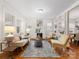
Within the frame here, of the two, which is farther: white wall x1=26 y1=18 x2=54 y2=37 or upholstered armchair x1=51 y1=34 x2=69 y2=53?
white wall x1=26 y1=18 x2=54 y2=37

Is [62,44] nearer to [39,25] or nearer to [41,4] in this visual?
[41,4]

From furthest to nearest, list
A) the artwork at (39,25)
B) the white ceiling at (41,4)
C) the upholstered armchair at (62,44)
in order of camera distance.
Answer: the artwork at (39,25) < the white ceiling at (41,4) < the upholstered armchair at (62,44)

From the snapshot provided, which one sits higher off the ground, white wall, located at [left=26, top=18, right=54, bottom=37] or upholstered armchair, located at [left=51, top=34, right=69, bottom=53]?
white wall, located at [left=26, top=18, right=54, bottom=37]

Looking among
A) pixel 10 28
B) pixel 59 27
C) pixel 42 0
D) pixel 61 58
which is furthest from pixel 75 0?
pixel 59 27

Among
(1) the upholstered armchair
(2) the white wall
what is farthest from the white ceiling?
(2) the white wall

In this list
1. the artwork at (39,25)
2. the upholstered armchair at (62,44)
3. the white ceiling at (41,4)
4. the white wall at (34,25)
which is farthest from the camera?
the artwork at (39,25)

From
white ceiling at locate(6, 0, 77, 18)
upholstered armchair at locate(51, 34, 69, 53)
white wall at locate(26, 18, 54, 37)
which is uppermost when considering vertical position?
white ceiling at locate(6, 0, 77, 18)

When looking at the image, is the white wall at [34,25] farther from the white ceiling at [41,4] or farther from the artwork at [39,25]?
the white ceiling at [41,4]

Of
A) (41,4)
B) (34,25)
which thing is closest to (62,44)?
(41,4)

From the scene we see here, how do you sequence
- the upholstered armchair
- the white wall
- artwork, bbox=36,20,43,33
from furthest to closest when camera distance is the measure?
artwork, bbox=36,20,43,33 → the white wall → the upholstered armchair

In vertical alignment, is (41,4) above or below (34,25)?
above

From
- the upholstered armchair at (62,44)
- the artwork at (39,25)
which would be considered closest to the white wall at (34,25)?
the artwork at (39,25)

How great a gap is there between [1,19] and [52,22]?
9383mm

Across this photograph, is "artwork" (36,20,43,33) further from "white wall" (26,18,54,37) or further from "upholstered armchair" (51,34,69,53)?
"upholstered armchair" (51,34,69,53)
